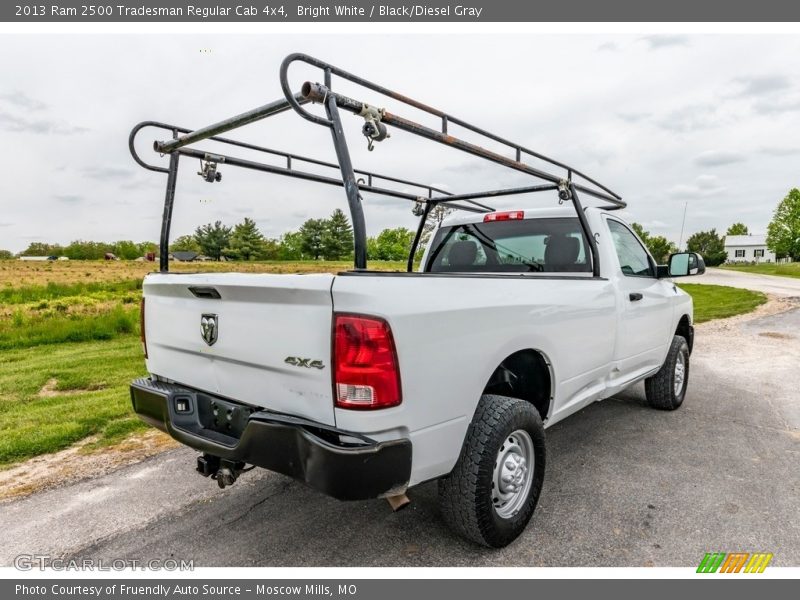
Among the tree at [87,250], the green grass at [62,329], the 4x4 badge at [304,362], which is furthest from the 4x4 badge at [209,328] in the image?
the tree at [87,250]

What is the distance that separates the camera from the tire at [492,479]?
8.03ft

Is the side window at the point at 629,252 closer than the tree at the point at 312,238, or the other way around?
the side window at the point at 629,252

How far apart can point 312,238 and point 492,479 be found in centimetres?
283

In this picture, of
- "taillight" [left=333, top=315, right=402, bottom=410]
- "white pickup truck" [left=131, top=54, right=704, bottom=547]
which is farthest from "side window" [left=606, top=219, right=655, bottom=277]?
"taillight" [left=333, top=315, right=402, bottom=410]

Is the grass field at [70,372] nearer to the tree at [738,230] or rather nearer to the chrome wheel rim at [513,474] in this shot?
the chrome wheel rim at [513,474]

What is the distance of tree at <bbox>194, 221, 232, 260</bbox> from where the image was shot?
439 centimetres

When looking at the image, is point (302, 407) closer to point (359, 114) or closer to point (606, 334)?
point (359, 114)

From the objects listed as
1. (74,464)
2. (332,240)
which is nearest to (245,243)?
(332,240)

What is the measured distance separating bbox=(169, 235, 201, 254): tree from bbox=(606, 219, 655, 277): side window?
3.39 meters

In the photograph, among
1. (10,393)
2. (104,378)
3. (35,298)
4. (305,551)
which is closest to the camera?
(305,551)

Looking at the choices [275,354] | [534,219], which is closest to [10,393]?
[275,354]

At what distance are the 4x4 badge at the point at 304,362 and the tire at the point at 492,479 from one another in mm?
890

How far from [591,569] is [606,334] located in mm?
1708
